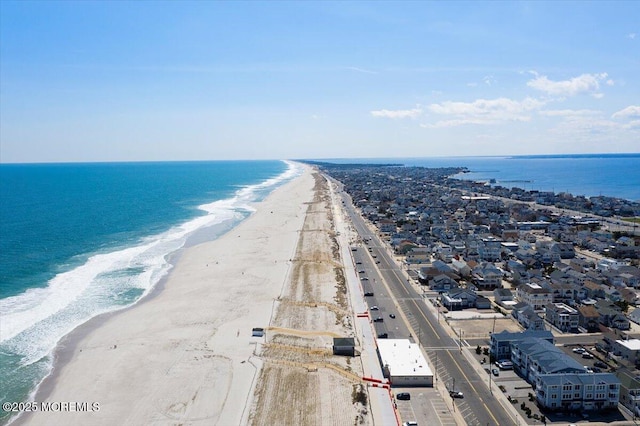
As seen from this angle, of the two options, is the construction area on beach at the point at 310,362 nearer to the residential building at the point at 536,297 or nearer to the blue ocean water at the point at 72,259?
the blue ocean water at the point at 72,259

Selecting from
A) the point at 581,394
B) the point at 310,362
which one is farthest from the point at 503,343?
the point at 310,362

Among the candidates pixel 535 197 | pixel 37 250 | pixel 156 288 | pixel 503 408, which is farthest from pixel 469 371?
pixel 535 197

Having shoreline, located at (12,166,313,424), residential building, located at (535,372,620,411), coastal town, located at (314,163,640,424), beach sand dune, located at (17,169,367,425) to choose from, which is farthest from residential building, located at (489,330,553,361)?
shoreline, located at (12,166,313,424)

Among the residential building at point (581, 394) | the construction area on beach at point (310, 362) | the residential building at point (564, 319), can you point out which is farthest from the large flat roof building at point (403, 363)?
the residential building at point (564, 319)

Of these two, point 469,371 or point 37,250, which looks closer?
point 469,371

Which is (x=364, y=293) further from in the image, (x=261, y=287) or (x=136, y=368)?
(x=136, y=368)

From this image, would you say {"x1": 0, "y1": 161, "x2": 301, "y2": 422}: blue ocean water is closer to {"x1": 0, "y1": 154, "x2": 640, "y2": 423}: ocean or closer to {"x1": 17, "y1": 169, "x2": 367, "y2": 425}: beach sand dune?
{"x1": 0, "y1": 154, "x2": 640, "y2": 423}: ocean

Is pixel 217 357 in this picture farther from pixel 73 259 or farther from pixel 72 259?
pixel 72 259
